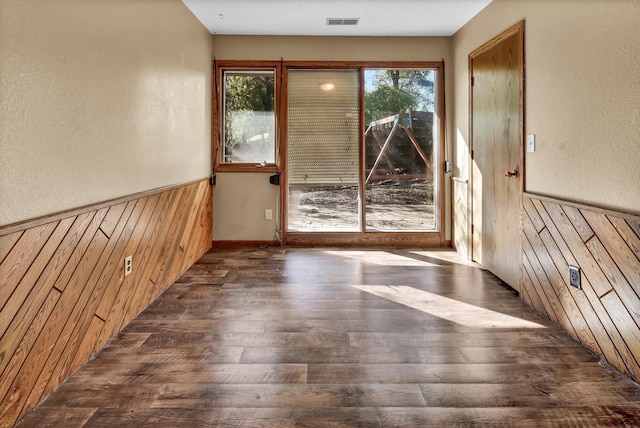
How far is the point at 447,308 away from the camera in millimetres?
2885

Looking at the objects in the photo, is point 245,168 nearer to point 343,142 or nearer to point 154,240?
point 343,142

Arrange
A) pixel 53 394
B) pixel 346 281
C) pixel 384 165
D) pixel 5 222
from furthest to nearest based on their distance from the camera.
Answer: pixel 384 165, pixel 346 281, pixel 53 394, pixel 5 222

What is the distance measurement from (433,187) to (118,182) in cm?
365

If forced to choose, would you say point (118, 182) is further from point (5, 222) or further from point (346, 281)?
point (346, 281)

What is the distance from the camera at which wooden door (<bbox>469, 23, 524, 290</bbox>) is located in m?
3.28

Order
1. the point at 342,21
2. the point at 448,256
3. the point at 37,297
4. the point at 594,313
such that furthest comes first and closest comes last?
the point at 448,256
the point at 342,21
the point at 594,313
the point at 37,297

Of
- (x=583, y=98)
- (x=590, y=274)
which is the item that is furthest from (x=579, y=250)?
(x=583, y=98)

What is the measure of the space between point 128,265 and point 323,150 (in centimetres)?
293

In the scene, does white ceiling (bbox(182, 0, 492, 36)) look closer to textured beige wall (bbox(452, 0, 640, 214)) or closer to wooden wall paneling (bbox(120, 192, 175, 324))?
textured beige wall (bbox(452, 0, 640, 214))

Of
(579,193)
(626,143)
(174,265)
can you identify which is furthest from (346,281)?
(626,143)

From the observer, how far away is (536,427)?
1.59 meters

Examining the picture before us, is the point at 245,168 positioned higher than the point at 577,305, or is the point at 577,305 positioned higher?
the point at 245,168

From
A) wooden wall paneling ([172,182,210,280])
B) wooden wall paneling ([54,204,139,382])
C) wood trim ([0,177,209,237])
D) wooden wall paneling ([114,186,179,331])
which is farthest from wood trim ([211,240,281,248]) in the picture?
wooden wall paneling ([54,204,139,382])

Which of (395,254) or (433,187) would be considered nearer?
(395,254)
